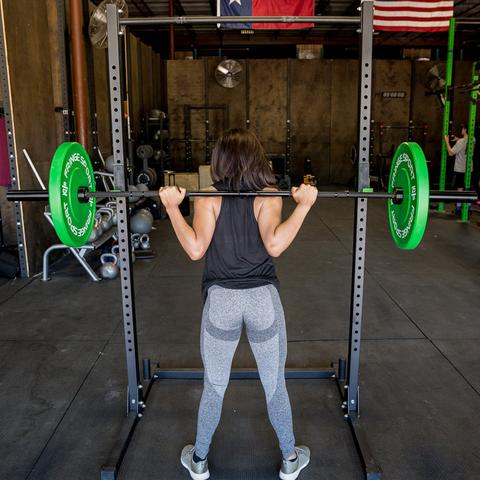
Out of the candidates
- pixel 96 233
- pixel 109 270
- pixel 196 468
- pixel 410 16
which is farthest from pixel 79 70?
pixel 196 468

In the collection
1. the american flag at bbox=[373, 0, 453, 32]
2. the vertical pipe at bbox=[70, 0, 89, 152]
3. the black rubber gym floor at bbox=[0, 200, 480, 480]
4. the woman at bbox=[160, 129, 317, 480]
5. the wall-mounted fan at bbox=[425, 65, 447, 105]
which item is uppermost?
the american flag at bbox=[373, 0, 453, 32]

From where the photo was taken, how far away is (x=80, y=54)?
4668 millimetres

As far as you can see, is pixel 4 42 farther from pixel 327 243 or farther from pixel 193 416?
pixel 327 243

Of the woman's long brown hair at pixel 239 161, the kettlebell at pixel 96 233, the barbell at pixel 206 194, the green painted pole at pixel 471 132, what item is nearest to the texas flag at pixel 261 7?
the green painted pole at pixel 471 132

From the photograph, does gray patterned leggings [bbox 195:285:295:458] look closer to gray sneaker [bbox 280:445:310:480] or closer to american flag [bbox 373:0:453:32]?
gray sneaker [bbox 280:445:310:480]

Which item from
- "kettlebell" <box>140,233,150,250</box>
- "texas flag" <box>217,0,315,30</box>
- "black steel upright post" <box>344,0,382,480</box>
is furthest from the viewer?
"texas flag" <box>217,0,315,30</box>

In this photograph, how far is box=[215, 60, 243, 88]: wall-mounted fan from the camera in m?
9.60

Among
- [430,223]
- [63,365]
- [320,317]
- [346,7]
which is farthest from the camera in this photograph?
[346,7]

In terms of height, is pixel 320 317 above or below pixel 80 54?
below

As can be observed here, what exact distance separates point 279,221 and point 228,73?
8893 mm

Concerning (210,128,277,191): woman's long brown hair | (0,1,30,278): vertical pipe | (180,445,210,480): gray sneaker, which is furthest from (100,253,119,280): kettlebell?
(210,128,277,191): woman's long brown hair

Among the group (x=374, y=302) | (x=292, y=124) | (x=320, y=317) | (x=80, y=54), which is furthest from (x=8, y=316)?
(x=292, y=124)

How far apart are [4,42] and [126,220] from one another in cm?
242

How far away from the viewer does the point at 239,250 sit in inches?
53.2
